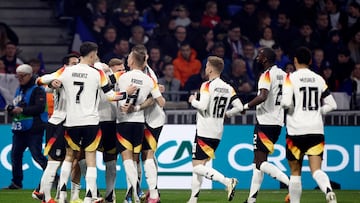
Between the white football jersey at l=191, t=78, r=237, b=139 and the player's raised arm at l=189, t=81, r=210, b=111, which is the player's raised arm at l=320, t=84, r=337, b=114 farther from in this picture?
the player's raised arm at l=189, t=81, r=210, b=111

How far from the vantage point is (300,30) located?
25266mm

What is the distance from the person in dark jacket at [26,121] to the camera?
2000cm

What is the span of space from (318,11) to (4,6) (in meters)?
7.47

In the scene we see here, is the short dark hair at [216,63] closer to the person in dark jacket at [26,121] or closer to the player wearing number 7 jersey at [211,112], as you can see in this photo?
the player wearing number 7 jersey at [211,112]

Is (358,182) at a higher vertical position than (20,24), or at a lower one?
lower

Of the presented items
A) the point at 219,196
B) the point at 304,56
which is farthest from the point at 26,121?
the point at 304,56

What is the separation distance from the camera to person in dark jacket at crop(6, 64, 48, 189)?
20000mm

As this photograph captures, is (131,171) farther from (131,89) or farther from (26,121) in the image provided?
(26,121)

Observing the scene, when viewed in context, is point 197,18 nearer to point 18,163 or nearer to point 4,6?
point 4,6

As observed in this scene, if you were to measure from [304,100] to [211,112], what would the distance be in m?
1.94

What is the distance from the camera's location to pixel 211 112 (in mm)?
16234

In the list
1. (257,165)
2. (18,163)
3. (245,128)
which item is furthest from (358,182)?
(18,163)

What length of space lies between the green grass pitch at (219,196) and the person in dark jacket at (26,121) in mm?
611

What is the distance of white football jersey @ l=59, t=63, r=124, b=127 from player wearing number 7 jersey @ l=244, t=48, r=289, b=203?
2624 millimetres
